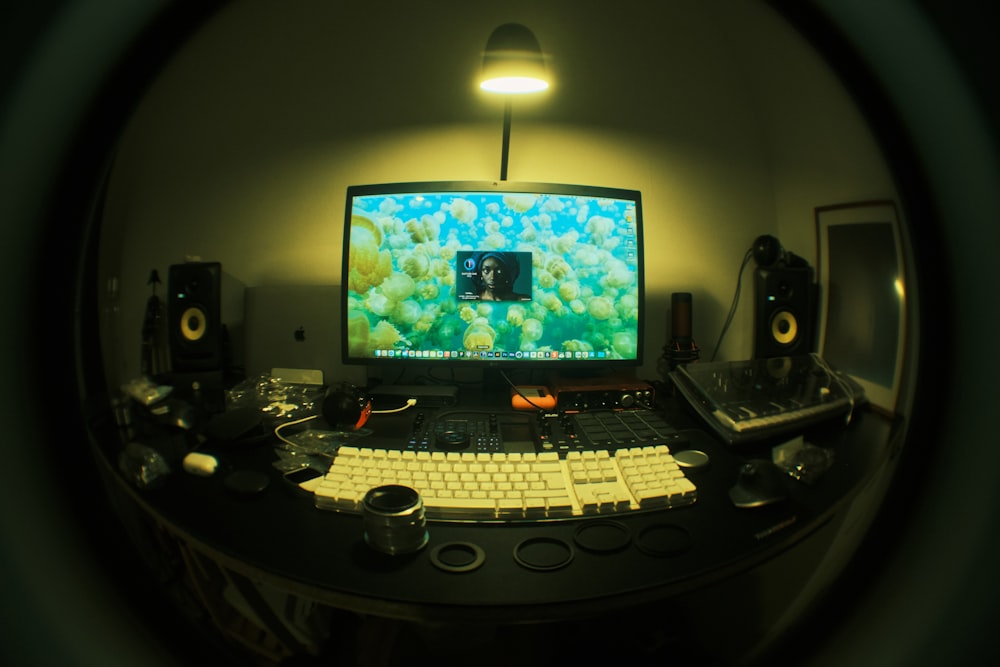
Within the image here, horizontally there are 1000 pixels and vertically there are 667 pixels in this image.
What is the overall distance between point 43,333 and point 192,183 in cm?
21

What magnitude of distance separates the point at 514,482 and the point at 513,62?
0.59m

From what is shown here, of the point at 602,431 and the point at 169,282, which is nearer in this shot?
the point at 169,282

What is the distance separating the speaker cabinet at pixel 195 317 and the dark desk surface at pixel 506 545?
0.13m

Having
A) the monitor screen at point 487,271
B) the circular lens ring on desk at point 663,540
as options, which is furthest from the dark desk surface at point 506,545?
the monitor screen at point 487,271

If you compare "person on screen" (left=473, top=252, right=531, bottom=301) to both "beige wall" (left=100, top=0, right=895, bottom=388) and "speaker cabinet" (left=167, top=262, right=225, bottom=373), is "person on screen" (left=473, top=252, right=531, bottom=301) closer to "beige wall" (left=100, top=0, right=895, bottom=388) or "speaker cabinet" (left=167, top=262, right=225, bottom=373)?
"beige wall" (left=100, top=0, right=895, bottom=388)

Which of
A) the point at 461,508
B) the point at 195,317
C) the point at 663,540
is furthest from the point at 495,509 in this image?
the point at 195,317

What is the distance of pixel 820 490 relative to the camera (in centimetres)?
51

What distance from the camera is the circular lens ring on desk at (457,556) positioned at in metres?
0.38

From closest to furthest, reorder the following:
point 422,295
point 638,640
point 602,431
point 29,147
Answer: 1. point 29,147
2. point 638,640
3. point 602,431
4. point 422,295

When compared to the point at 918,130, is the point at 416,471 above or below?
below

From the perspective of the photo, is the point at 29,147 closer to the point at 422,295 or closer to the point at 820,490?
the point at 422,295

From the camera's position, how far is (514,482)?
497mm

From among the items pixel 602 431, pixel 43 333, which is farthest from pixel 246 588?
pixel 602 431

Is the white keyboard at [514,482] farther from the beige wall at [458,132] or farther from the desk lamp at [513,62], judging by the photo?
the desk lamp at [513,62]
